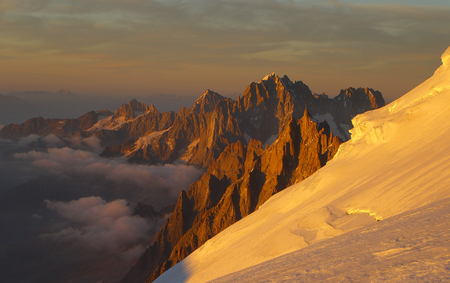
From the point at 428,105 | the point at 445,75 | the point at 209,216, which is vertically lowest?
the point at 209,216

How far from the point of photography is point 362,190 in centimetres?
2930

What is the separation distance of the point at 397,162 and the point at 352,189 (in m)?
4.46

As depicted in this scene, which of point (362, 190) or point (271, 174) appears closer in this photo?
point (362, 190)

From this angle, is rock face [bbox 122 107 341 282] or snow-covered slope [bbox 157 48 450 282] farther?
rock face [bbox 122 107 341 282]

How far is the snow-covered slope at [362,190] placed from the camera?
80.4ft

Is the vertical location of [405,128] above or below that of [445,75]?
below

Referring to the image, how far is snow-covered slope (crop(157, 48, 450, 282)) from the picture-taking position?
2450 centimetres

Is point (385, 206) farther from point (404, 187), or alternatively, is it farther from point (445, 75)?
point (445, 75)

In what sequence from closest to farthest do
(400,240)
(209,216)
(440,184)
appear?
(400,240)
(440,184)
(209,216)

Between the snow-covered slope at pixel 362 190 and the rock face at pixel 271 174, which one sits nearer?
the snow-covered slope at pixel 362 190

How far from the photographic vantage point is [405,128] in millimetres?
34625

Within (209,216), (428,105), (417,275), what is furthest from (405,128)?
(209,216)

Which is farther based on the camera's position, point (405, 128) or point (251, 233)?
point (251, 233)

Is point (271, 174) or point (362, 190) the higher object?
point (271, 174)
